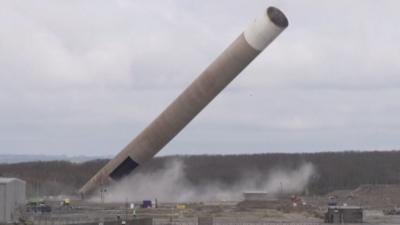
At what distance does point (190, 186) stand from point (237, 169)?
1592 centimetres

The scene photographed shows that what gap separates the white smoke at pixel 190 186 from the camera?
278ft

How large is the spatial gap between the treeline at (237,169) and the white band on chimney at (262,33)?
2519cm

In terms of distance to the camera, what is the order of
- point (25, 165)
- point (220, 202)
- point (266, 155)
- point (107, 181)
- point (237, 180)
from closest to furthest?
point (107, 181)
point (220, 202)
point (237, 180)
point (25, 165)
point (266, 155)

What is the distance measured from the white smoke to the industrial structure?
4463mm

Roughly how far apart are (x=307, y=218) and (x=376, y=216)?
7.35 meters

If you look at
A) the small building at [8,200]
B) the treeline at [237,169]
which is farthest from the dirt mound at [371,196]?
the small building at [8,200]

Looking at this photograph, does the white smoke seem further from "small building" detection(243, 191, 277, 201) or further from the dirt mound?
the dirt mound

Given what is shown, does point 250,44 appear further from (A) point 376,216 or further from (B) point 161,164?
(B) point 161,164

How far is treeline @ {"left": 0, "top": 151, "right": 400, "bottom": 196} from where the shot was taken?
101312 mm

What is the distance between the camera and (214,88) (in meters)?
70.1

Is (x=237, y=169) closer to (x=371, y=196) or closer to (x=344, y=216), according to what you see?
(x=371, y=196)

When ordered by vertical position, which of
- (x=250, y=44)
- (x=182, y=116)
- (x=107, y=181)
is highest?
(x=250, y=44)

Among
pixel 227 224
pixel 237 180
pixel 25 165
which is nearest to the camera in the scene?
pixel 227 224

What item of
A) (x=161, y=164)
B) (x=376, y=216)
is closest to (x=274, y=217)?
(x=376, y=216)
